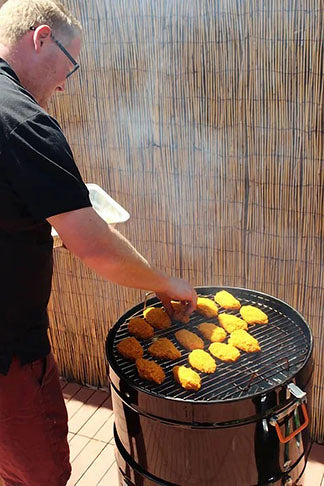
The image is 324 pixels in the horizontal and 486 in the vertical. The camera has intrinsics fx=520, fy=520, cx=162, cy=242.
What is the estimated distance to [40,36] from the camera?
1.97 m

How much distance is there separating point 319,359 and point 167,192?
1.35 meters

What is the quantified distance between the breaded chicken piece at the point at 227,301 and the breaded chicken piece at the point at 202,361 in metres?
0.37

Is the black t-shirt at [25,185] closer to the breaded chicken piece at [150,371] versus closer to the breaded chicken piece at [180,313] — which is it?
the breaded chicken piece at [150,371]

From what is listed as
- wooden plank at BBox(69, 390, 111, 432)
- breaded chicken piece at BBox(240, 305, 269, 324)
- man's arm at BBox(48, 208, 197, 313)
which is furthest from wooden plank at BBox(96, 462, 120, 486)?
man's arm at BBox(48, 208, 197, 313)

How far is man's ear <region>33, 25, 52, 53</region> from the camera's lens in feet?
6.41

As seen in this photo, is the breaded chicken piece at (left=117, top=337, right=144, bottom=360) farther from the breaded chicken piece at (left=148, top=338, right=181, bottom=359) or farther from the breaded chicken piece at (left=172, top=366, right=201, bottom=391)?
the breaded chicken piece at (left=172, top=366, right=201, bottom=391)

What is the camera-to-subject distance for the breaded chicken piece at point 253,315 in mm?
2350

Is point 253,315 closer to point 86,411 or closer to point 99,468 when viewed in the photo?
point 99,468

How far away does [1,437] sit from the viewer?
7.82 feet

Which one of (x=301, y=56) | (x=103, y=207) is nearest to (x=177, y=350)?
(x=103, y=207)

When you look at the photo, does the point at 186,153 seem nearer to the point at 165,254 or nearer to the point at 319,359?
the point at 165,254

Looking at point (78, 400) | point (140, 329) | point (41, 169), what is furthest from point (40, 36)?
point (78, 400)

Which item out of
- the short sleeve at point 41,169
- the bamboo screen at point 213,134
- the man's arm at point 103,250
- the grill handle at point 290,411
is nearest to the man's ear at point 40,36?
the short sleeve at point 41,169

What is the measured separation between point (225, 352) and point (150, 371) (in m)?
0.33
